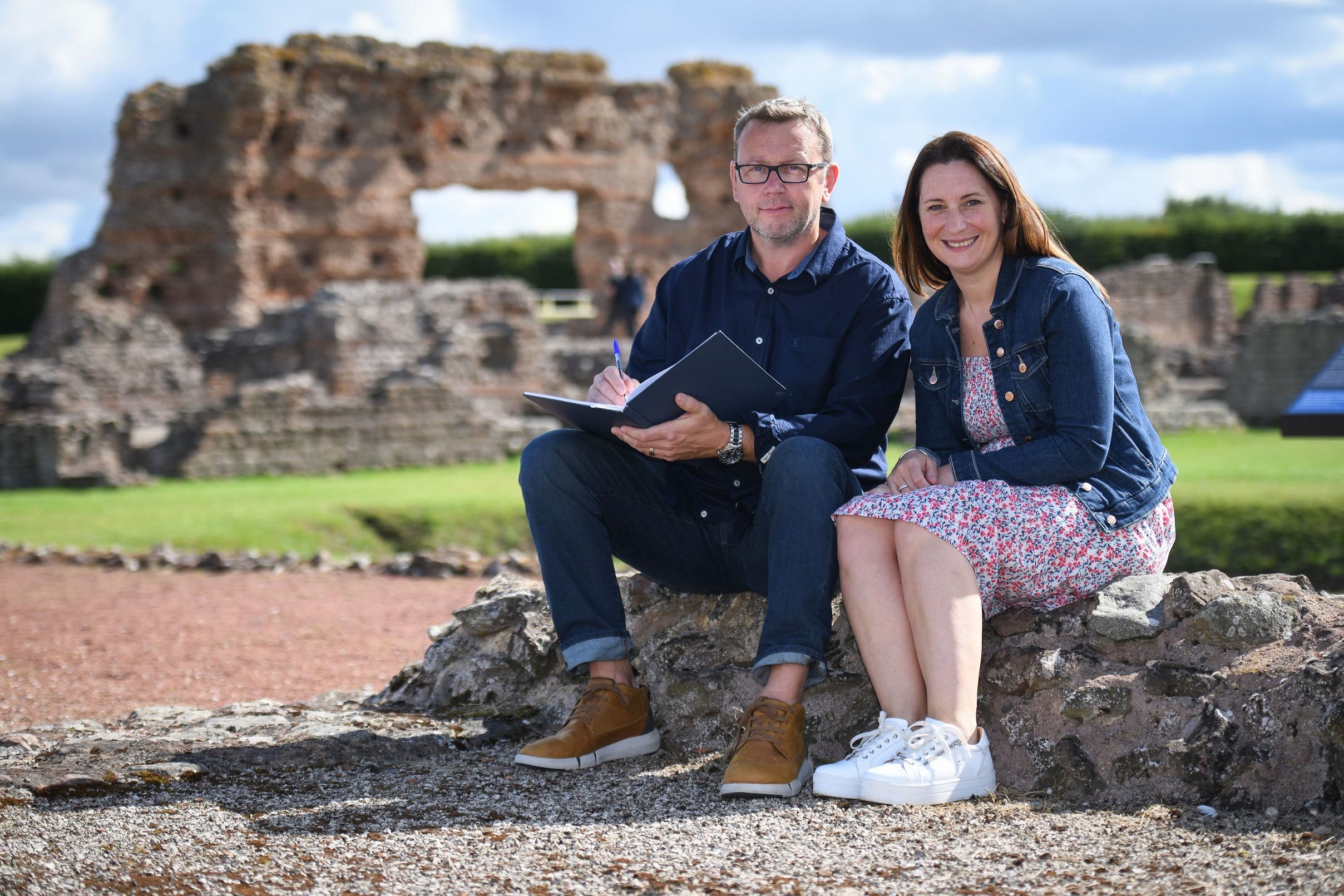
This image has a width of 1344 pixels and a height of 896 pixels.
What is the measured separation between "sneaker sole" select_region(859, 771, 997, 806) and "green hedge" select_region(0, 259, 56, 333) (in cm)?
3282

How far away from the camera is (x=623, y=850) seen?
2.68m

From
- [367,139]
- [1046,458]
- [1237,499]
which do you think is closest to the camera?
[1046,458]

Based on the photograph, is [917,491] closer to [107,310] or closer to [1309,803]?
[1309,803]

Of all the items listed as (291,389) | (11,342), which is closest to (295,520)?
(291,389)

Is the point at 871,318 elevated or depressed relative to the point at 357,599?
elevated

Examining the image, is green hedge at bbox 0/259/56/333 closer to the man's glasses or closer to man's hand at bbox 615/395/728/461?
the man's glasses

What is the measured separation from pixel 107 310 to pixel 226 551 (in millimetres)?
14582

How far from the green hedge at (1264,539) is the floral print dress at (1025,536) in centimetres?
500

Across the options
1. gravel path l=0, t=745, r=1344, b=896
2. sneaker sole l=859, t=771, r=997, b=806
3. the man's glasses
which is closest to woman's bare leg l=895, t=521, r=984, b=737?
sneaker sole l=859, t=771, r=997, b=806

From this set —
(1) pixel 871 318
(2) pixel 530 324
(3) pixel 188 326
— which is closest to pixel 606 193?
(2) pixel 530 324

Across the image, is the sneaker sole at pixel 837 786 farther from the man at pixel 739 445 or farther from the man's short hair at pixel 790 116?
the man's short hair at pixel 790 116

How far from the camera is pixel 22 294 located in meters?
31.3

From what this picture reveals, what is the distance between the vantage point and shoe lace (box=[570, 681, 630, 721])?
11.3ft

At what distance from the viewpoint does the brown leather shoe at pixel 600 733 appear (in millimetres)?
3354
